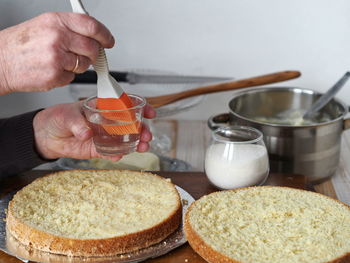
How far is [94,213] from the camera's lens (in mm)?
1558

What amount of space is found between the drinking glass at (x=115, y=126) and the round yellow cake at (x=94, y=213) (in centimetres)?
14

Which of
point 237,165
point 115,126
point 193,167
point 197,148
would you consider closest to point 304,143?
point 237,165

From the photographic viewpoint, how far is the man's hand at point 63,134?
1.85m

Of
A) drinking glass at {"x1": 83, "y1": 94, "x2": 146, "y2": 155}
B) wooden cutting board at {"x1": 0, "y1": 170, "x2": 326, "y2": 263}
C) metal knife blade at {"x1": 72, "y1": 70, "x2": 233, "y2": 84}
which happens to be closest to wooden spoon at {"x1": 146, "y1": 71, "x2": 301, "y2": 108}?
metal knife blade at {"x1": 72, "y1": 70, "x2": 233, "y2": 84}

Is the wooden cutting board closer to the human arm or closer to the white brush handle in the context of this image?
the human arm

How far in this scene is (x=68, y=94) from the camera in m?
2.79

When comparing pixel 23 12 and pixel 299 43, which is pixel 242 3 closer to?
pixel 299 43

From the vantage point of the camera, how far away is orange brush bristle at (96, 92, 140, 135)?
5.12ft

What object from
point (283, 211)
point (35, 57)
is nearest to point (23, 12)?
point (35, 57)

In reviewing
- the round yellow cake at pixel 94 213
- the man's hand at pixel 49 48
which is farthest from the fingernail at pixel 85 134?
the man's hand at pixel 49 48

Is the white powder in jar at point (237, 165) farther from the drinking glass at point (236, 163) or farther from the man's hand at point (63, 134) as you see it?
the man's hand at point (63, 134)

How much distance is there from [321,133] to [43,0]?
1.36m

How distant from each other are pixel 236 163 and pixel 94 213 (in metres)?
0.50

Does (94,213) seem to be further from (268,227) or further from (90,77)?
(90,77)
